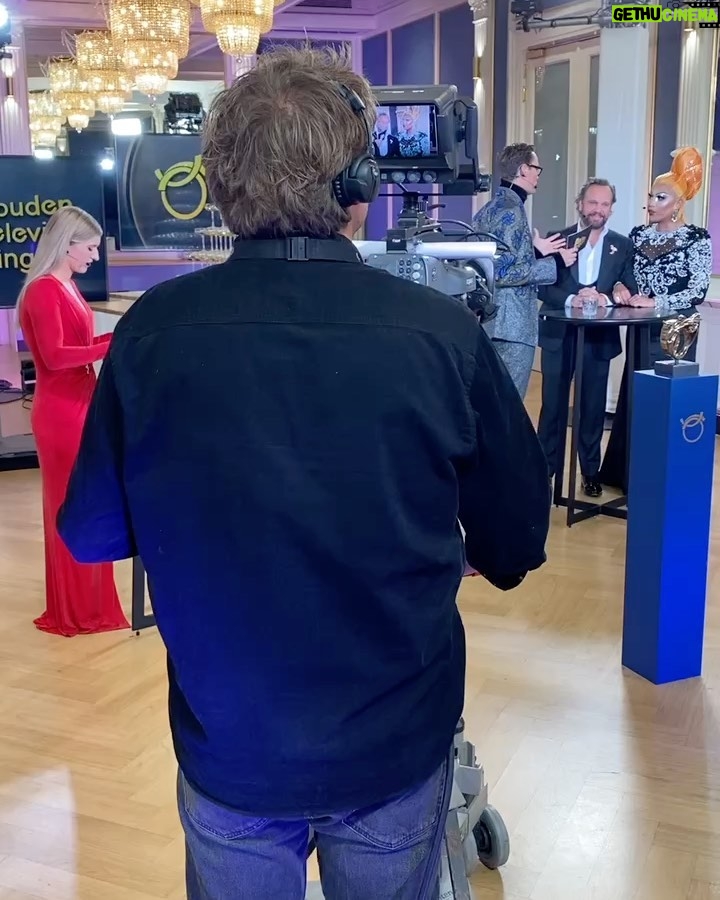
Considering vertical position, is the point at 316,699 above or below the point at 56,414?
above

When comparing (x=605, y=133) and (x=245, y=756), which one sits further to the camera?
(x=605, y=133)

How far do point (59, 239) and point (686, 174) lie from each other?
3.27 metres

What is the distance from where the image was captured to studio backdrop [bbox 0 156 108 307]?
17.8ft

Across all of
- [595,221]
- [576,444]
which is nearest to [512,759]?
[576,444]

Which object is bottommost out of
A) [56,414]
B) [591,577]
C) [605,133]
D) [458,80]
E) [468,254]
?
[591,577]

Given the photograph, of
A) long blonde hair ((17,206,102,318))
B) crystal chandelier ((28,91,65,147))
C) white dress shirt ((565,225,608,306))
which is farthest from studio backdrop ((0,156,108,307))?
crystal chandelier ((28,91,65,147))

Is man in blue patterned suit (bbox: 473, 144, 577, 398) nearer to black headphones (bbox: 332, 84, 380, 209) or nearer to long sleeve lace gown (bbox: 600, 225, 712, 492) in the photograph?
long sleeve lace gown (bbox: 600, 225, 712, 492)

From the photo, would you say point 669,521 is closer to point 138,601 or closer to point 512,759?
point 512,759

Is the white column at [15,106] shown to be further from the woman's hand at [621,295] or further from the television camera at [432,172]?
the television camera at [432,172]

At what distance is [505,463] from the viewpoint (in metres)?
1.05

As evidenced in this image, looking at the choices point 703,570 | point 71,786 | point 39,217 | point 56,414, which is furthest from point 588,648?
point 39,217

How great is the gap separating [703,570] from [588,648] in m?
0.47

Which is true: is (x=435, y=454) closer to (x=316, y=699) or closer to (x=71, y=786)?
(x=316, y=699)

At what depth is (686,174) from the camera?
5.03m
